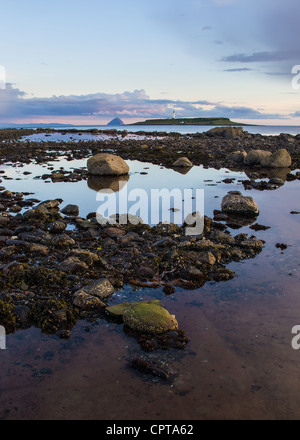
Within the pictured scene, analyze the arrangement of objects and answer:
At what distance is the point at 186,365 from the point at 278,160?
31795 mm

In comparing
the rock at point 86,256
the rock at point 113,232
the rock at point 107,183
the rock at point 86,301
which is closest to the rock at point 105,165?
the rock at point 107,183

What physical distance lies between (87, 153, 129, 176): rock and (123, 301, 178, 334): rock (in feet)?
66.6

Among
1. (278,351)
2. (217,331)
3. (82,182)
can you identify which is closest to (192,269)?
(217,331)

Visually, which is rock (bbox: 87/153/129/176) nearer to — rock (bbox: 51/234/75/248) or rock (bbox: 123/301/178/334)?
rock (bbox: 51/234/75/248)

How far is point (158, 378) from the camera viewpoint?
5.86 metres

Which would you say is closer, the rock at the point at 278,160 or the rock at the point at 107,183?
the rock at the point at 107,183

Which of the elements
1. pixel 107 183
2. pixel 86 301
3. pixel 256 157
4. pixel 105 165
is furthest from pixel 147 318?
pixel 256 157

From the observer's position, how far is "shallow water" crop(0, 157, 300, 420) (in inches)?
206

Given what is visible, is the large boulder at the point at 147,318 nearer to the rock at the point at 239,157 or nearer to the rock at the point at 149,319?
the rock at the point at 149,319

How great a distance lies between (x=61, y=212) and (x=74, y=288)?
8716mm

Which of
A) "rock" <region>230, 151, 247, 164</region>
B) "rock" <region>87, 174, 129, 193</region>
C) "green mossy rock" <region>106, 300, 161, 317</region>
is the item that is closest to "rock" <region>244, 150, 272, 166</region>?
"rock" <region>230, 151, 247, 164</region>

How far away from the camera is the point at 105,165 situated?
1049 inches

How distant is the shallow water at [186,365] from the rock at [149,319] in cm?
29

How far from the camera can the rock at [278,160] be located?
34.3 metres
